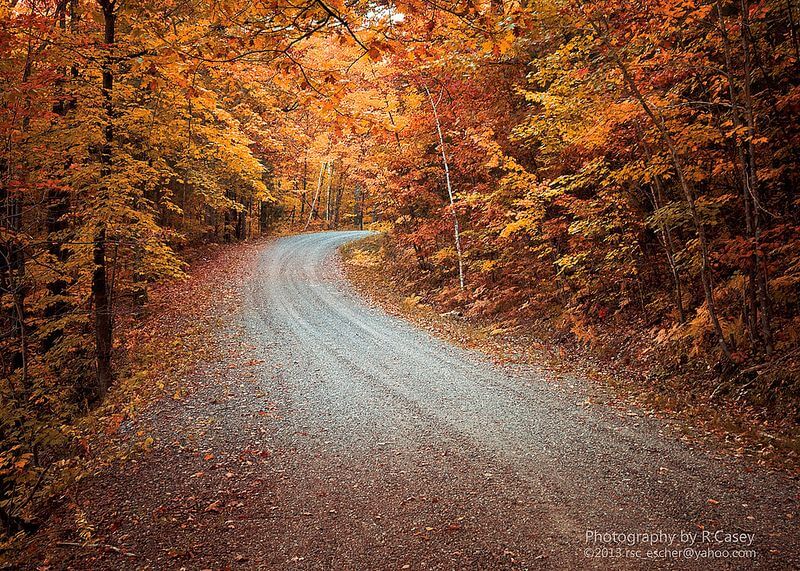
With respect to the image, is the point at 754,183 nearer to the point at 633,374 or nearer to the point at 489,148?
the point at 633,374

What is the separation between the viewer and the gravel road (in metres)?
3.74

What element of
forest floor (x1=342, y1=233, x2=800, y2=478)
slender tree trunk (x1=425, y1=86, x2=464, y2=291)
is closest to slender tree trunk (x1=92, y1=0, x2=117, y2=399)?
forest floor (x1=342, y1=233, x2=800, y2=478)

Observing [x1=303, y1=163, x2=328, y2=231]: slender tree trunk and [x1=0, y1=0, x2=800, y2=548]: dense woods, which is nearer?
[x1=0, y1=0, x2=800, y2=548]: dense woods

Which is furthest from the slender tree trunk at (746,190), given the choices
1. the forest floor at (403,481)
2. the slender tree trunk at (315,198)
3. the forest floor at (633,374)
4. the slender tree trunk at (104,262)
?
the slender tree trunk at (315,198)

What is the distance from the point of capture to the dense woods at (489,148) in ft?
13.6

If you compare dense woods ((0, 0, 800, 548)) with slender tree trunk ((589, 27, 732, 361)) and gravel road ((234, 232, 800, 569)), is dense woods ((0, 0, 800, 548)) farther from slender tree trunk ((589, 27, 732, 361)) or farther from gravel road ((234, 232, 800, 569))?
gravel road ((234, 232, 800, 569))

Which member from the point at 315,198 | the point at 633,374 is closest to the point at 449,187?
the point at 633,374

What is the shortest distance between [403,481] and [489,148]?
347 inches

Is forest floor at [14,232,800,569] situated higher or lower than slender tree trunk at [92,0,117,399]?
lower

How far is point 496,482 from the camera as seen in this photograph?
4.82 meters

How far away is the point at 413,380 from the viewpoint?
831 cm

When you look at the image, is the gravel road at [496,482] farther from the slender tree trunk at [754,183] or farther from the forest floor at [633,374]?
the slender tree trunk at [754,183]

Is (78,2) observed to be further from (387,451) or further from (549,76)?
(387,451)

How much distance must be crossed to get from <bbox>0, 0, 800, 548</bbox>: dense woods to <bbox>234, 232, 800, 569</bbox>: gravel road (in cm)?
234
